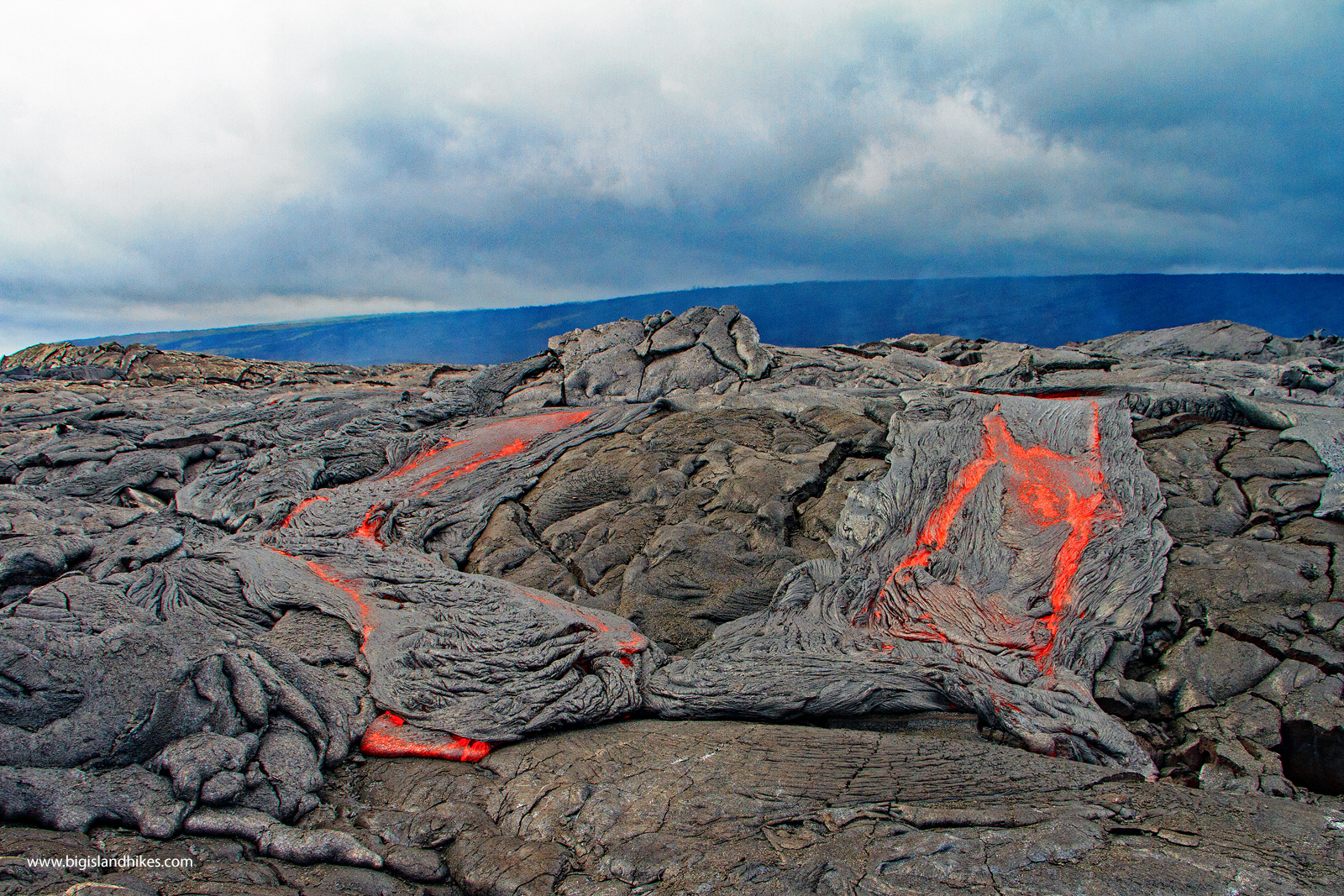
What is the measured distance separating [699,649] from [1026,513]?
3403 millimetres

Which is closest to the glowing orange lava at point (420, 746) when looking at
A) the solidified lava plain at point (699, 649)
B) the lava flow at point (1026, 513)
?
the solidified lava plain at point (699, 649)

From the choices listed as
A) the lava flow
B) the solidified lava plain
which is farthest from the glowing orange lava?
the lava flow

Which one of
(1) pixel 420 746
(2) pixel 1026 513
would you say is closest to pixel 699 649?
(1) pixel 420 746

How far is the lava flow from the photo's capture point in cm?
492

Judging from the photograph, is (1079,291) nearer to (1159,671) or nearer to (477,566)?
(1159,671)

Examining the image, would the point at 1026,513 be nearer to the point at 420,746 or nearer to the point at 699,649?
the point at 699,649

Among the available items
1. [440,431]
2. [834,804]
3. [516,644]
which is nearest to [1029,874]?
[834,804]

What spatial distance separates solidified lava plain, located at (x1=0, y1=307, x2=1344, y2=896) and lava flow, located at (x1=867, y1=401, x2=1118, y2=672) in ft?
0.14

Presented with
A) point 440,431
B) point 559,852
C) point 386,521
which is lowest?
point 559,852

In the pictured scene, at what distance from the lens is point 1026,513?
586 centimetres

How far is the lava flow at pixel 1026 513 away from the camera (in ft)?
16.1

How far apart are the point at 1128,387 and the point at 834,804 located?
305 inches

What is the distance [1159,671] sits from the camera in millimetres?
4391

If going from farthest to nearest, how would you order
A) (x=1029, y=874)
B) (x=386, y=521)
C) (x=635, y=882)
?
(x=386, y=521) → (x=635, y=882) → (x=1029, y=874)
